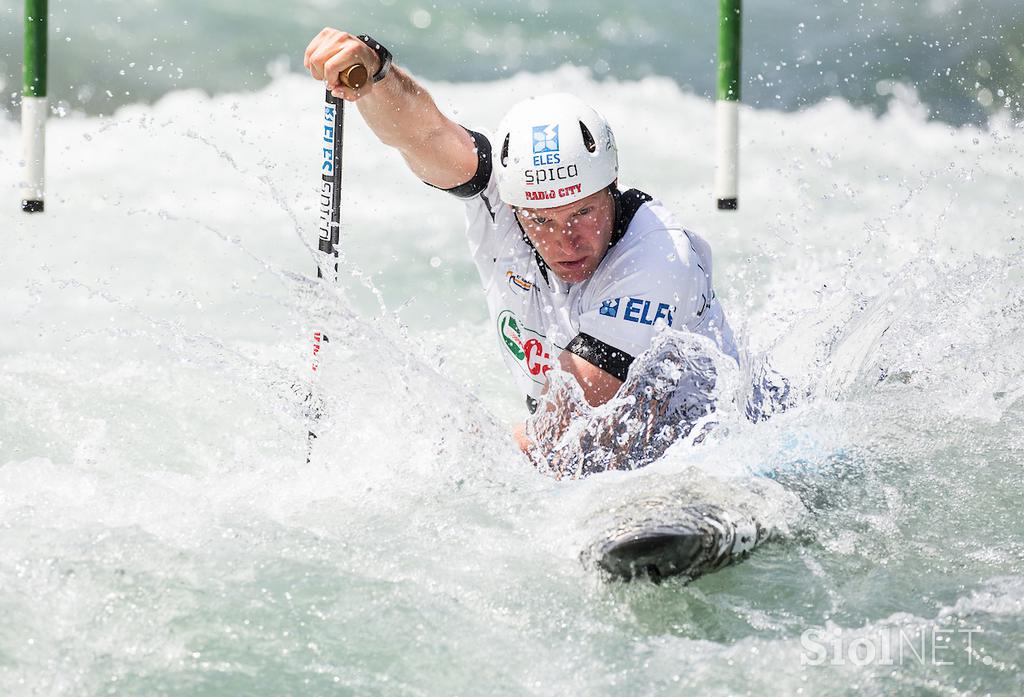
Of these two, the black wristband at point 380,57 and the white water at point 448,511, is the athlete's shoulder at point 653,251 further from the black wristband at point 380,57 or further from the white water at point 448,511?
the black wristband at point 380,57

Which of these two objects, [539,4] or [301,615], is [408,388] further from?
[539,4]

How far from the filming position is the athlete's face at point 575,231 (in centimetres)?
418

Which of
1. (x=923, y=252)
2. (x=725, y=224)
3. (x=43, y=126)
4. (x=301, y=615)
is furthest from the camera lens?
(x=725, y=224)

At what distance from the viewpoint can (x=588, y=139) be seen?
13.7 feet

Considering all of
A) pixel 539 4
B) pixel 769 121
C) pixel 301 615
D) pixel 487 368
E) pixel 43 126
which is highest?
pixel 539 4

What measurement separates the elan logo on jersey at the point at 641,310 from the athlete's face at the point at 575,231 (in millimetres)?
248

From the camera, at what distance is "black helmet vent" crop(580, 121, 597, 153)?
415cm

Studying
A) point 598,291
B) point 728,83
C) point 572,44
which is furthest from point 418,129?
point 572,44

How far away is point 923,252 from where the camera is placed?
17.0 feet

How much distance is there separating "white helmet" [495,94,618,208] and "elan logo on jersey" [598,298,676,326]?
39cm

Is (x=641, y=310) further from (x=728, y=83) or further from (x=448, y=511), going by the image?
(x=728, y=83)

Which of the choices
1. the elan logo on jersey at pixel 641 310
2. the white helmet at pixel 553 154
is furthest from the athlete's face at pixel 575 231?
the elan logo on jersey at pixel 641 310

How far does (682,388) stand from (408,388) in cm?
95

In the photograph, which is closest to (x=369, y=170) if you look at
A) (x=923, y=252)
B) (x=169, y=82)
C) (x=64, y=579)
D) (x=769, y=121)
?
(x=169, y=82)
